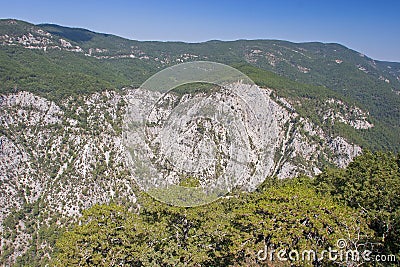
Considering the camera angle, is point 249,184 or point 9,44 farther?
point 9,44

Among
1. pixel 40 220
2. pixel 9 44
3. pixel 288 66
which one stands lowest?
pixel 40 220

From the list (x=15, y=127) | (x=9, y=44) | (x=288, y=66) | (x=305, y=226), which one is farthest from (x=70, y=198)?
(x=288, y=66)

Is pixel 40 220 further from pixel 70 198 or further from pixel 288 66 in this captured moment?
pixel 288 66
